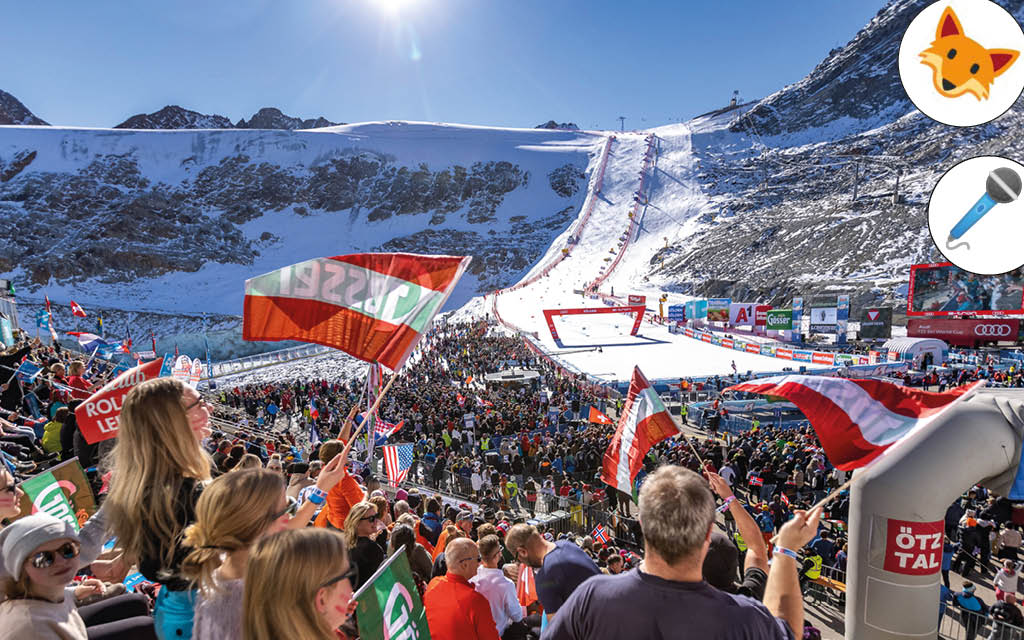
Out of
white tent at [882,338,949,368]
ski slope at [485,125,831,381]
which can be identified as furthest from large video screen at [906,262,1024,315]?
ski slope at [485,125,831,381]

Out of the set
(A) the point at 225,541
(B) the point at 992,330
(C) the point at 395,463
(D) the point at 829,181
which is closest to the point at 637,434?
(A) the point at 225,541

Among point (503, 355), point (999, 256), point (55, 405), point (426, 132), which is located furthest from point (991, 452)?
point (426, 132)

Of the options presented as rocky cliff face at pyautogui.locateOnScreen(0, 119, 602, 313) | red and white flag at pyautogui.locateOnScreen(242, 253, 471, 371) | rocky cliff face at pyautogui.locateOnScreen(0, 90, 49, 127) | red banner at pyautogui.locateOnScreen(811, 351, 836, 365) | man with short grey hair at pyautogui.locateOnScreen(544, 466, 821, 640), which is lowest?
red banner at pyautogui.locateOnScreen(811, 351, 836, 365)

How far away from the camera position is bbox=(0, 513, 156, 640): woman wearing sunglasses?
1751mm

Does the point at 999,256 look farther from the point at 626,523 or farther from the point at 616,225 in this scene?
the point at 616,225

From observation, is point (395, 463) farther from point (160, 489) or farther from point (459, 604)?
point (160, 489)

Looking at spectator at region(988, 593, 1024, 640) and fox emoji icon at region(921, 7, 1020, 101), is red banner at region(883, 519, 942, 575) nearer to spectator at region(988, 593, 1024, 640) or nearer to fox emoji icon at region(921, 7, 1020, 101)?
spectator at region(988, 593, 1024, 640)

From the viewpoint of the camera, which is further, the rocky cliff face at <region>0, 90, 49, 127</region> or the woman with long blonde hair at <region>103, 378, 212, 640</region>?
the rocky cliff face at <region>0, 90, 49, 127</region>

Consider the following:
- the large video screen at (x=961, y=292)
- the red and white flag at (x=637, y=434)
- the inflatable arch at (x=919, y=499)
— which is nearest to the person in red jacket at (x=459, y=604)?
the red and white flag at (x=637, y=434)

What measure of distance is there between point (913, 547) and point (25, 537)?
568 cm

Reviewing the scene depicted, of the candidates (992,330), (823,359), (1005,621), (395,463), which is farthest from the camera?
(992,330)

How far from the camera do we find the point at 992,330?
2905cm

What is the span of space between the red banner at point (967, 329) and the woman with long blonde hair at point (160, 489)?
36981 mm

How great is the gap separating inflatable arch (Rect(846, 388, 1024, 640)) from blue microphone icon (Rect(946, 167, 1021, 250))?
61.5 inches
